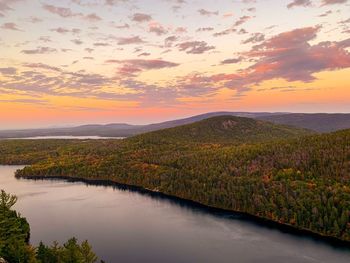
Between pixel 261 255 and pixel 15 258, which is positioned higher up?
pixel 15 258

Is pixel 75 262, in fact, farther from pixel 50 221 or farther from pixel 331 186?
pixel 331 186

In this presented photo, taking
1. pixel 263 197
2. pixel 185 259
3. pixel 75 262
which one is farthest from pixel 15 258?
pixel 263 197

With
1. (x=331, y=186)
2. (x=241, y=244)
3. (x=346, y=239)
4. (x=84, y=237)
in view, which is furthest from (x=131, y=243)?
(x=331, y=186)

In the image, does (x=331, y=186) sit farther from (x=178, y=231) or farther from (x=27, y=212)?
(x=27, y=212)

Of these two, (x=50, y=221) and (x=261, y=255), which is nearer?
(x=261, y=255)

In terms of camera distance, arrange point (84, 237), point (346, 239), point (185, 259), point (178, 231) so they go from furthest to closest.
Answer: point (178, 231)
point (84, 237)
point (346, 239)
point (185, 259)

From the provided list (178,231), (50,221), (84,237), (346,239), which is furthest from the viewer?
(50,221)
